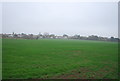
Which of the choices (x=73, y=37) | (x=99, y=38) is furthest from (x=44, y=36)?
(x=99, y=38)

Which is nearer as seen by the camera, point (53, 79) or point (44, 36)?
point (53, 79)

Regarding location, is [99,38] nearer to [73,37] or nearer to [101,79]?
[73,37]

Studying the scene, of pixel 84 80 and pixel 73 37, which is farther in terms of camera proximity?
pixel 73 37

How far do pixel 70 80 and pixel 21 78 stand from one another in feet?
7.08

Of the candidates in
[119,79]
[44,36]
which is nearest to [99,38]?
[44,36]

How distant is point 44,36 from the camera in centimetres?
10775

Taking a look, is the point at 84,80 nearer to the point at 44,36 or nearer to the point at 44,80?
the point at 44,80

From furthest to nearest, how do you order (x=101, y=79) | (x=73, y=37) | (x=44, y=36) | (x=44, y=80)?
(x=73, y=37), (x=44, y=36), (x=101, y=79), (x=44, y=80)

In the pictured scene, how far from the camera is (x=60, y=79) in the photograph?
5.24m

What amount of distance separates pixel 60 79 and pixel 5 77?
97.7 inches

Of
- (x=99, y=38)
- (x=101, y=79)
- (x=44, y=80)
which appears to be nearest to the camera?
(x=44, y=80)

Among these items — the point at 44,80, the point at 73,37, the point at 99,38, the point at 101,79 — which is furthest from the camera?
the point at 73,37

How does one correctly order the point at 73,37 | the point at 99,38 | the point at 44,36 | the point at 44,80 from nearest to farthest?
the point at 44,80, the point at 99,38, the point at 44,36, the point at 73,37

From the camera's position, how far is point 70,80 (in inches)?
203
